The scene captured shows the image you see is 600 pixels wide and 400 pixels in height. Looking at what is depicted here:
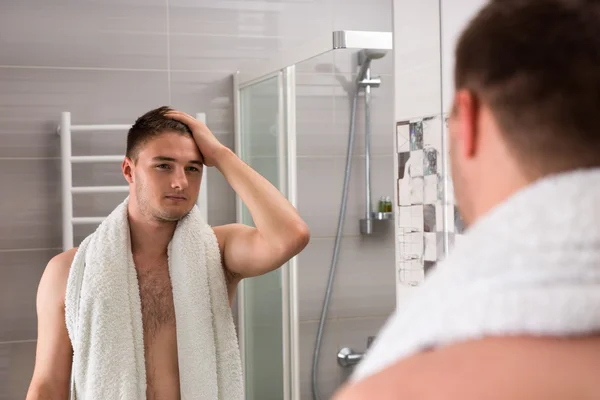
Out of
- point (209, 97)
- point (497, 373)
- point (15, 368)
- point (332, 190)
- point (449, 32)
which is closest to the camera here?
point (497, 373)

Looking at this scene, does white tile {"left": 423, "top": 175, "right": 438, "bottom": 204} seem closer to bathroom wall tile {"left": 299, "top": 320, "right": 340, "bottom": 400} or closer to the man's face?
the man's face

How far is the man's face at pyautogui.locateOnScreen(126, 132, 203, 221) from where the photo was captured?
1.73 m

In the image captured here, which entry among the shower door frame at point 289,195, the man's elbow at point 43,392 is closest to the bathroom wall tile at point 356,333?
the shower door frame at point 289,195

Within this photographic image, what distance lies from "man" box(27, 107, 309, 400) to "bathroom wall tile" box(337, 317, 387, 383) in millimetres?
389

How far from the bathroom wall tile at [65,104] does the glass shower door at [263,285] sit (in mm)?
327

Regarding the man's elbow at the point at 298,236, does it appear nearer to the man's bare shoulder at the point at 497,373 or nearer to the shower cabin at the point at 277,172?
the shower cabin at the point at 277,172

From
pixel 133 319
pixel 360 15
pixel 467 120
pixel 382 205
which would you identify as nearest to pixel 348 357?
pixel 382 205

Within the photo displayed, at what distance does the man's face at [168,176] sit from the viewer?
1.73 metres

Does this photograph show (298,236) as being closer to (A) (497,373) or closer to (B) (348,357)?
(B) (348,357)

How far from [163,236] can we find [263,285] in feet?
2.12

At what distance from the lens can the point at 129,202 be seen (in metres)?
1.84

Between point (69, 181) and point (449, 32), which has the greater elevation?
point (449, 32)

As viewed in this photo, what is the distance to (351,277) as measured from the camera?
210 cm

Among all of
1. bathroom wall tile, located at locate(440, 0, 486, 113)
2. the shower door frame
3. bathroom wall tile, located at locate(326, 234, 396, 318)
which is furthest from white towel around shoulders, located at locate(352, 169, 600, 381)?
the shower door frame
